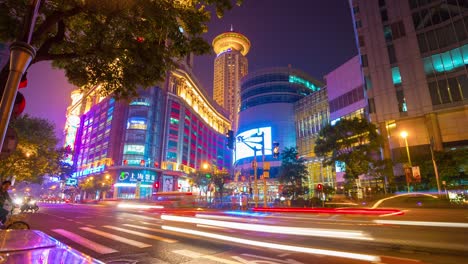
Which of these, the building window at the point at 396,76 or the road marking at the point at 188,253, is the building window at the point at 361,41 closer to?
the building window at the point at 396,76

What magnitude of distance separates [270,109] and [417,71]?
54.5m

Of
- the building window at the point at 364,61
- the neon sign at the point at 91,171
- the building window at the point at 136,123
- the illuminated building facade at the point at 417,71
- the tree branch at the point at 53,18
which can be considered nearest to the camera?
the tree branch at the point at 53,18

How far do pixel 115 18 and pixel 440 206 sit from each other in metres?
24.4

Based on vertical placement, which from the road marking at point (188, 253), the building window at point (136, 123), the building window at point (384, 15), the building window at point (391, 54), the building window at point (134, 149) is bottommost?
the road marking at point (188, 253)

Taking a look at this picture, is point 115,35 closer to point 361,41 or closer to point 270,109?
point 361,41

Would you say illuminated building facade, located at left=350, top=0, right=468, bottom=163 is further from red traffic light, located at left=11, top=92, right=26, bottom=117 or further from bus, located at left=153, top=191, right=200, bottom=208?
red traffic light, located at left=11, top=92, right=26, bottom=117

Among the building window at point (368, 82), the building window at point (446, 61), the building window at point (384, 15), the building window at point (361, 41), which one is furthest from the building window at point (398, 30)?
the building window at point (368, 82)

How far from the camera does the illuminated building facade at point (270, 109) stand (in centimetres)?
8938

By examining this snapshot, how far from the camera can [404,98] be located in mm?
41438

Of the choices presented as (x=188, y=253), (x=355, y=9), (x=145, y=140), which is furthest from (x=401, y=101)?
(x=145, y=140)

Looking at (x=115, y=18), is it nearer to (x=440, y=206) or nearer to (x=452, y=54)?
(x=440, y=206)

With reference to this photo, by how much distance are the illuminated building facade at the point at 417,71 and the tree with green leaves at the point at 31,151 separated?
161ft

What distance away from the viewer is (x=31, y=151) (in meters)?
24.6

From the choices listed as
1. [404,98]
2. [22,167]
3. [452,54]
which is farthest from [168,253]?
[452,54]
